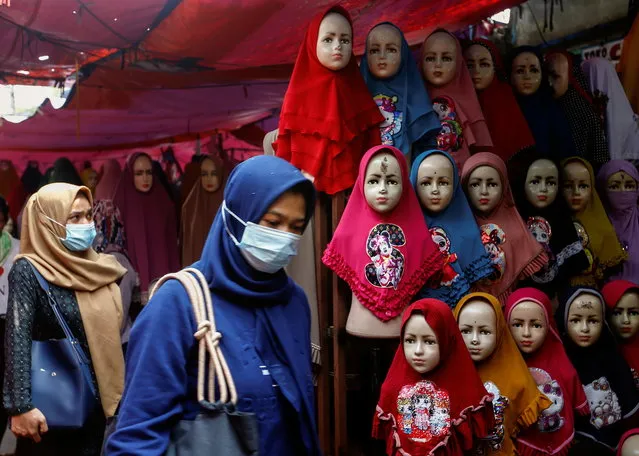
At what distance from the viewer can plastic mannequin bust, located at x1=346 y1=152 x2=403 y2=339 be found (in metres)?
3.81

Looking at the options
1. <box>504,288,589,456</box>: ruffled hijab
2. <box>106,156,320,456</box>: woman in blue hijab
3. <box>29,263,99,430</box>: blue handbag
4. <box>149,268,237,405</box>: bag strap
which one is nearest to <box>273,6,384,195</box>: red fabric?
<box>504,288,589,456</box>: ruffled hijab

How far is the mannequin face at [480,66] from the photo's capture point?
472 cm

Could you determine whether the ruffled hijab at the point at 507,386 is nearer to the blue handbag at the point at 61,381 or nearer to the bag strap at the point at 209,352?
the blue handbag at the point at 61,381

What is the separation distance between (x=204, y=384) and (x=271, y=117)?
4781 millimetres

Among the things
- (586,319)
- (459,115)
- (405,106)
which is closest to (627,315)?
(586,319)

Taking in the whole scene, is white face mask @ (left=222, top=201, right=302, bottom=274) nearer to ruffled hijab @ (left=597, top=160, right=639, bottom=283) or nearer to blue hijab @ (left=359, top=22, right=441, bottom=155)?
blue hijab @ (left=359, top=22, right=441, bottom=155)

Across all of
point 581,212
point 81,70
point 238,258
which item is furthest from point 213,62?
point 238,258

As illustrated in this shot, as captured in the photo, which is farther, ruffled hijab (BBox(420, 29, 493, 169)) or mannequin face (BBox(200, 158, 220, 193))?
mannequin face (BBox(200, 158, 220, 193))

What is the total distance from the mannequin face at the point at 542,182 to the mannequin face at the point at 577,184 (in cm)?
20

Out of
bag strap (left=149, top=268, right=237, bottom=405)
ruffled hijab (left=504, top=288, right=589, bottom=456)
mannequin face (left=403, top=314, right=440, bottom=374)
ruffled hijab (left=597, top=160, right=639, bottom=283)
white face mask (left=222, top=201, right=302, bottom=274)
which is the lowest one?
ruffled hijab (left=504, top=288, right=589, bottom=456)

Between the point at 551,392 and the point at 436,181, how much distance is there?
3.73 ft

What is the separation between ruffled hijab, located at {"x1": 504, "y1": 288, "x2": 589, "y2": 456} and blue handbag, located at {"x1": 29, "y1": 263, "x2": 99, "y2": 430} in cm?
196

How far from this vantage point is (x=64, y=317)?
10.7 feet

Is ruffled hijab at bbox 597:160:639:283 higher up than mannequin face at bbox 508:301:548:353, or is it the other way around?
ruffled hijab at bbox 597:160:639:283
